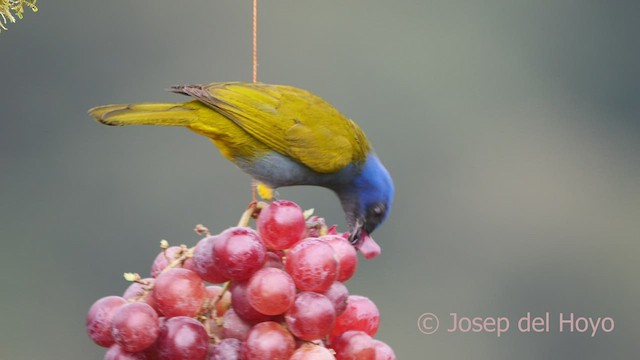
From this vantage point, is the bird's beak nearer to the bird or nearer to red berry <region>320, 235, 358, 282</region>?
the bird

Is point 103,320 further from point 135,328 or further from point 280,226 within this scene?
point 280,226

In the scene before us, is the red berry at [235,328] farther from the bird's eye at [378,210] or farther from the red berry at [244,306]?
the bird's eye at [378,210]

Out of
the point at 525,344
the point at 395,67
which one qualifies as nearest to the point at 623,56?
the point at 395,67

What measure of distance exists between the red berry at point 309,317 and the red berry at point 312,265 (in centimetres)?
2

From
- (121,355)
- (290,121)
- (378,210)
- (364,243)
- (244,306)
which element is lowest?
(121,355)

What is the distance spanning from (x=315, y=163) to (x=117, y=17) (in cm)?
238

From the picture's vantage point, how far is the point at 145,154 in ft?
13.0

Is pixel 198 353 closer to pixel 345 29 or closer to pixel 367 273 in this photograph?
pixel 367 273

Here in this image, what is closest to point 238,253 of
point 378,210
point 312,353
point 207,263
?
point 207,263

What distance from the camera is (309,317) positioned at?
3.91 ft

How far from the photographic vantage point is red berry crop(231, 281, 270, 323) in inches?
47.7

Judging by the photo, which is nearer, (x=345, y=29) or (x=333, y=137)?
(x=333, y=137)

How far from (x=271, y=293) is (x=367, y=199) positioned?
69cm

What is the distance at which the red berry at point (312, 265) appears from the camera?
3.98ft
